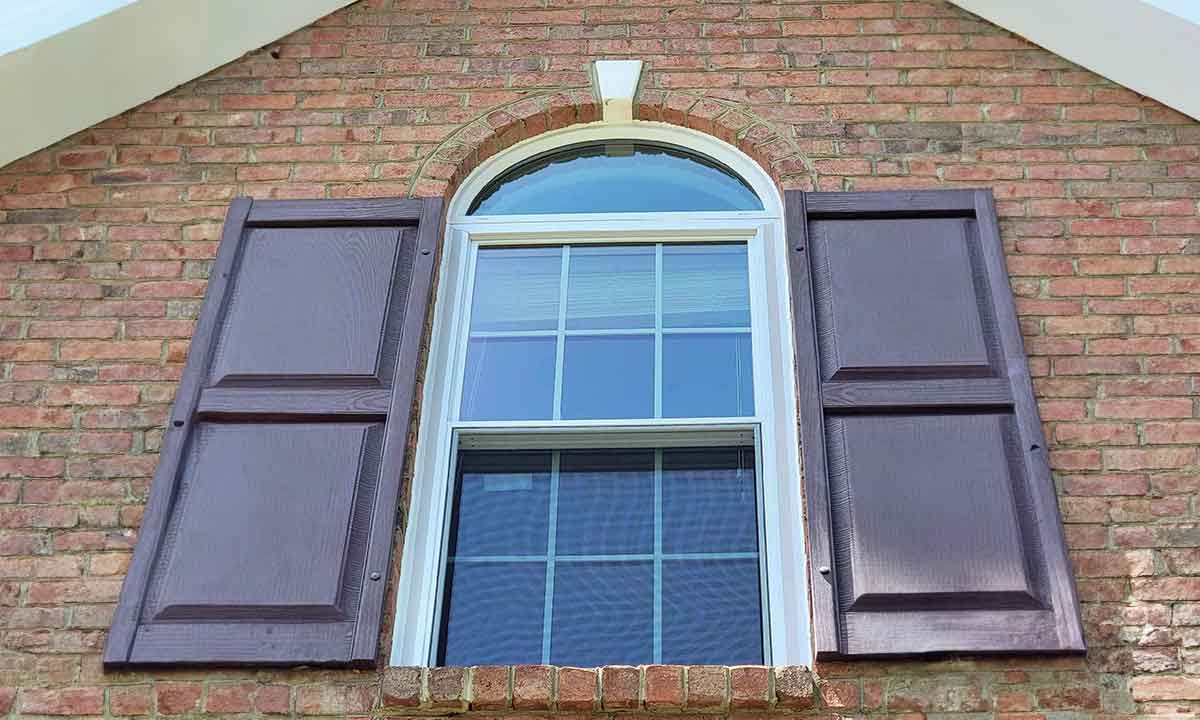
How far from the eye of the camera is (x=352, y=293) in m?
4.10

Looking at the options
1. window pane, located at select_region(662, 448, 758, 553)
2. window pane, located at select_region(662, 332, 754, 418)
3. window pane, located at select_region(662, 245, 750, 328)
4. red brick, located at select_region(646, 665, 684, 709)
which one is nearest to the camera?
red brick, located at select_region(646, 665, 684, 709)

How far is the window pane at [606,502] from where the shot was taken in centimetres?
373

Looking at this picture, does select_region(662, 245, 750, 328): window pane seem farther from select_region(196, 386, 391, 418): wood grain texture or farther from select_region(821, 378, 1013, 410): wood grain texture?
select_region(196, 386, 391, 418): wood grain texture

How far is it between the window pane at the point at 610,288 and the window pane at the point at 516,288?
6 centimetres

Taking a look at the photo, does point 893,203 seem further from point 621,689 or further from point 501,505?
point 621,689

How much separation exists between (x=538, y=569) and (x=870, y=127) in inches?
71.7

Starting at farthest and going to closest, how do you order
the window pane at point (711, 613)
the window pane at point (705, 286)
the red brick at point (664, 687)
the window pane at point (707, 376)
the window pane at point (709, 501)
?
the window pane at point (705, 286)
the window pane at point (707, 376)
the window pane at point (709, 501)
the window pane at point (711, 613)
the red brick at point (664, 687)

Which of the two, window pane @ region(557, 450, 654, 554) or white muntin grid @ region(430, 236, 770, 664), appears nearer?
white muntin grid @ region(430, 236, 770, 664)

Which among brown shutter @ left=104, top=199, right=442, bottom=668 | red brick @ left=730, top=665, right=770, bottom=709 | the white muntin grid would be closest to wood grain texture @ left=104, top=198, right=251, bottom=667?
brown shutter @ left=104, top=199, right=442, bottom=668

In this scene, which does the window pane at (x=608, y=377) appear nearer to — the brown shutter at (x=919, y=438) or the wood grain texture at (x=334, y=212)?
the brown shutter at (x=919, y=438)

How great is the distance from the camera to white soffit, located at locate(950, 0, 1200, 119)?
4.35 meters

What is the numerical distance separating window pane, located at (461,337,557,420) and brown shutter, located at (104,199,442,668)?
235 millimetres

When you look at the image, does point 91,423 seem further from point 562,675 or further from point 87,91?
point 562,675

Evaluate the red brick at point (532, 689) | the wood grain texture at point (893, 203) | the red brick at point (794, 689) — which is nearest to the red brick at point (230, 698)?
the red brick at point (532, 689)
